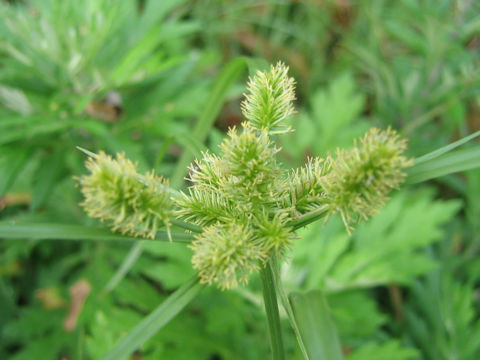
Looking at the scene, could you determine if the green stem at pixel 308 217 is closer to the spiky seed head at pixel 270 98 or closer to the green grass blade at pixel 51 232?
the spiky seed head at pixel 270 98

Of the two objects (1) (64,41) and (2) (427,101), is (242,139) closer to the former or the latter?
(1) (64,41)

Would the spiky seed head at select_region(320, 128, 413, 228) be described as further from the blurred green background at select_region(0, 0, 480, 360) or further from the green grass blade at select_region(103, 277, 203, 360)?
the blurred green background at select_region(0, 0, 480, 360)

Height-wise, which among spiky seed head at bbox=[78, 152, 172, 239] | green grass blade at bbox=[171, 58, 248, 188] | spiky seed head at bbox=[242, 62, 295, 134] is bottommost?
spiky seed head at bbox=[78, 152, 172, 239]

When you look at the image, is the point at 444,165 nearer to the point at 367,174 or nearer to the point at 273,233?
the point at 367,174

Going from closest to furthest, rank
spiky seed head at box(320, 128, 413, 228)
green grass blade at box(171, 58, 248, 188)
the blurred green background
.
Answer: spiky seed head at box(320, 128, 413, 228)
green grass blade at box(171, 58, 248, 188)
the blurred green background

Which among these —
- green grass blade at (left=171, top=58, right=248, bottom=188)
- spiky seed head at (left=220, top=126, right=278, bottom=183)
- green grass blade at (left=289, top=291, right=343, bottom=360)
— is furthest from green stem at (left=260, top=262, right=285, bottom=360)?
green grass blade at (left=171, top=58, right=248, bottom=188)

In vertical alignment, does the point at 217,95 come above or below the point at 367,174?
above

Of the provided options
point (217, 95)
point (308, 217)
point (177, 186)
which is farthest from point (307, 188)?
point (177, 186)

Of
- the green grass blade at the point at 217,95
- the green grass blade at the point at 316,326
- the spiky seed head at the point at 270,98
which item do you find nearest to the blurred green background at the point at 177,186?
the green grass blade at the point at 217,95
